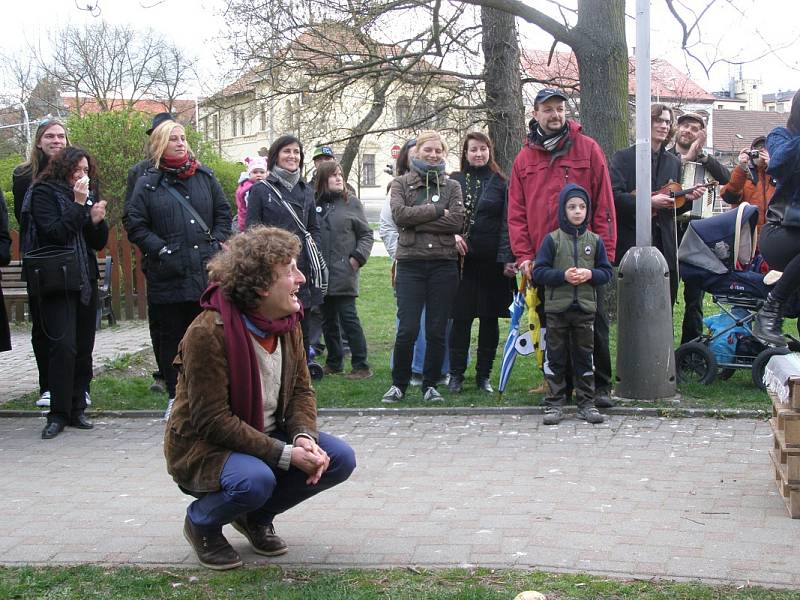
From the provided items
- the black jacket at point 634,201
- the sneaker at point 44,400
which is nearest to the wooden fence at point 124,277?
the sneaker at point 44,400

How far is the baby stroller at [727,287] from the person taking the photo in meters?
8.41

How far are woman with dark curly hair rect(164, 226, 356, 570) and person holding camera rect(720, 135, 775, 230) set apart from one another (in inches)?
225

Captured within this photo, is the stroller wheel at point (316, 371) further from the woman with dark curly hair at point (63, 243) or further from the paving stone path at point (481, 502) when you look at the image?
the woman with dark curly hair at point (63, 243)

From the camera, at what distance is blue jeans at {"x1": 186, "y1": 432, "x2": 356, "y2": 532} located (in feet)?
14.3

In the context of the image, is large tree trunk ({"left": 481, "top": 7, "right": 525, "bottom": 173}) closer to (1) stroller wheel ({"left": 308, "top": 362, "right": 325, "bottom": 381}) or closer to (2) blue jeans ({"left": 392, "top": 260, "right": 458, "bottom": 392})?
(1) stroller wheel ({"left": 308, "top": 362, "right": 325, "bottom": 381})

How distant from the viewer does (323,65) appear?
1625 centimetres

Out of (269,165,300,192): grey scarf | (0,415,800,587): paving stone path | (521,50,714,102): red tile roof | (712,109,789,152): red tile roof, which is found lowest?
→ (0,415,800,587): paving stone path

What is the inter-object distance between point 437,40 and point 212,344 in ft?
40.1

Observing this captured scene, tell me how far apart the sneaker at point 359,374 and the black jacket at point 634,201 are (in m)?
2.52

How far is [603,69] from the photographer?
12.5m

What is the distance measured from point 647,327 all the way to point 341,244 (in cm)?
326

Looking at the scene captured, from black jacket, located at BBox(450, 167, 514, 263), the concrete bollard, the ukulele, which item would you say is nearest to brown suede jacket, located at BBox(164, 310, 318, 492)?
the concrete bollard

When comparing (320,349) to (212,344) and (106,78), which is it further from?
(106,78)

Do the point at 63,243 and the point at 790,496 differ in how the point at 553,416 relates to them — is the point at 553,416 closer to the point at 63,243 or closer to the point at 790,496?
the point at 790,496
